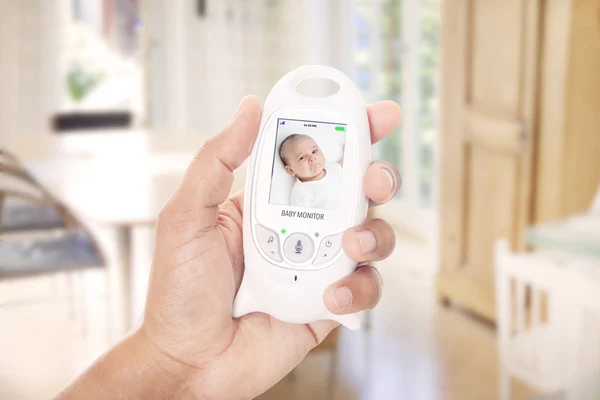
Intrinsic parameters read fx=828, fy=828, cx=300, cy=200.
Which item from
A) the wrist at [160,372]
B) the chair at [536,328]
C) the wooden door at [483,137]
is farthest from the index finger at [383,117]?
the wooden door at [483,137]

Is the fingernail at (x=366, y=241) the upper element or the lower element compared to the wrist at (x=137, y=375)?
upper

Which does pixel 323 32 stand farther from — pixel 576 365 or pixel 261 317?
pixel 261 317

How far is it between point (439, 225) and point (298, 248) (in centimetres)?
191

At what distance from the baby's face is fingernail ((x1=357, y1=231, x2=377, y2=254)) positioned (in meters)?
0.05

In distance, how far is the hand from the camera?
580 mm

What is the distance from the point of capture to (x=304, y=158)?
566 mm

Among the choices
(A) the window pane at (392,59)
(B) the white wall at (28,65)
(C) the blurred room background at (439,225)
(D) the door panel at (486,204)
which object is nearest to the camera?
(C) the blurred room background at (439,225)

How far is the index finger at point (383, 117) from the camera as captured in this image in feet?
1.87

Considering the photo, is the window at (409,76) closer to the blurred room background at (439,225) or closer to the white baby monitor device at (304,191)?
the blurred room background at (439,225)

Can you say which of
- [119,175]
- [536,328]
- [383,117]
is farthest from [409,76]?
[383,117]

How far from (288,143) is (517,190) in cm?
159

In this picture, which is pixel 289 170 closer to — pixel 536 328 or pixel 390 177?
pixel 390 177

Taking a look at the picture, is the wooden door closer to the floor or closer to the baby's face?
the floor

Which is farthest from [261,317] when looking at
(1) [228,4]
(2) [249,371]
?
(1) [228,4]
